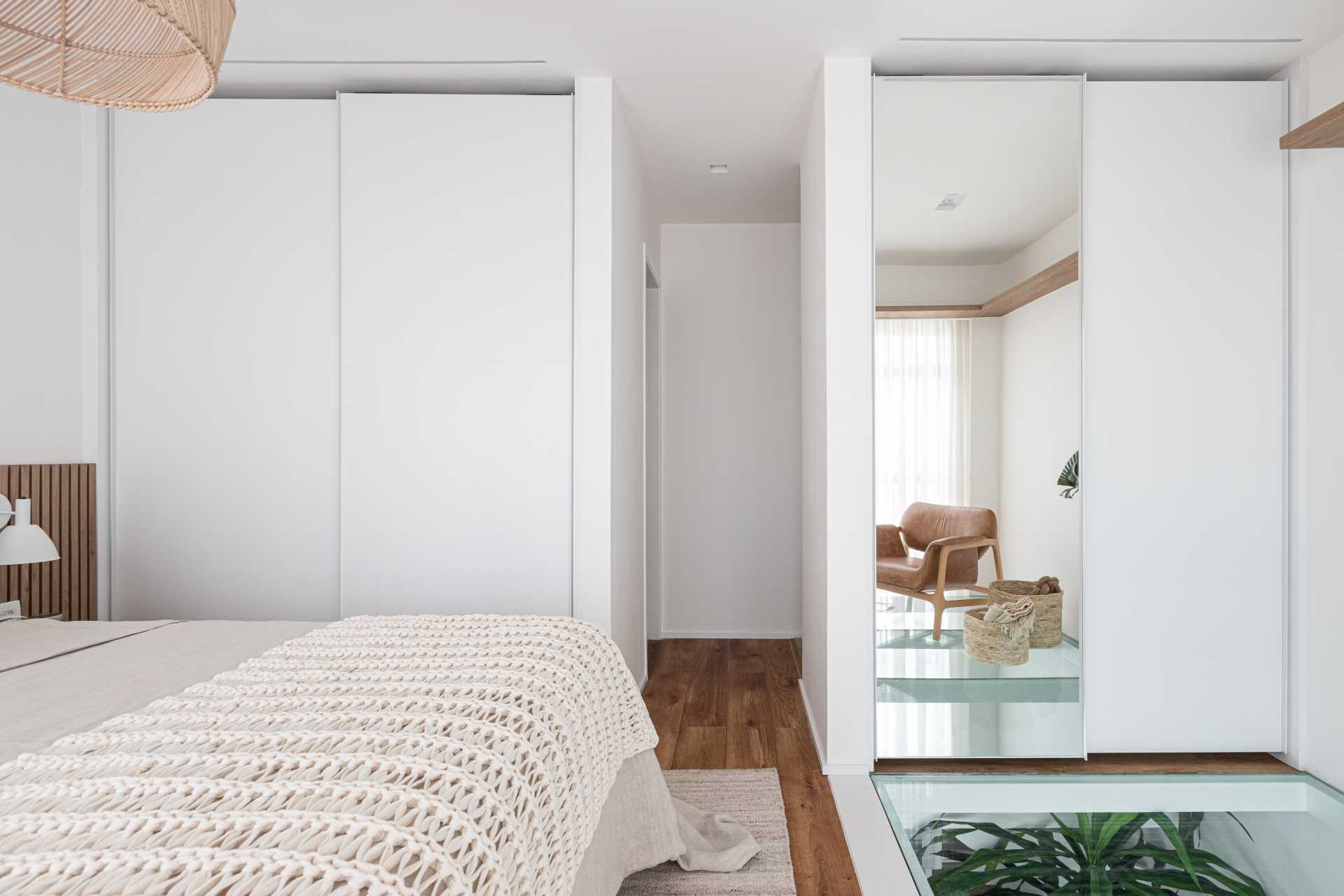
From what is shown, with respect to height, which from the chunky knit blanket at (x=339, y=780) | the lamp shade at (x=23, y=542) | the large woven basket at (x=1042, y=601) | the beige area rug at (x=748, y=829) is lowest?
the beige area rug at (x=748, y=829)

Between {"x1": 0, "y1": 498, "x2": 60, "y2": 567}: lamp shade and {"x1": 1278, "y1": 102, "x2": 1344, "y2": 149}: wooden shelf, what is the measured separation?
4.34 m

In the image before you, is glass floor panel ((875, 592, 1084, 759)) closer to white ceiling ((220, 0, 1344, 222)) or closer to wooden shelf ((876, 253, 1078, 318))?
wooden shelf ((876, 253, 1078, 318))

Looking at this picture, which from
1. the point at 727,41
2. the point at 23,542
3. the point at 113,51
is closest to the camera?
the point at 113,51

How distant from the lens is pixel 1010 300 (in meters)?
2.84

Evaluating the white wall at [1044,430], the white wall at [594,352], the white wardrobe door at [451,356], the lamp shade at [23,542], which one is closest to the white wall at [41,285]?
the lamp shade at [23,542]

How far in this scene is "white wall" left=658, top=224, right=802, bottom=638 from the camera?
188 inches

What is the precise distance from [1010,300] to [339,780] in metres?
2.76

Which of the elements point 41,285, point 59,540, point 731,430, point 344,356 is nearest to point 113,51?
point 344,356

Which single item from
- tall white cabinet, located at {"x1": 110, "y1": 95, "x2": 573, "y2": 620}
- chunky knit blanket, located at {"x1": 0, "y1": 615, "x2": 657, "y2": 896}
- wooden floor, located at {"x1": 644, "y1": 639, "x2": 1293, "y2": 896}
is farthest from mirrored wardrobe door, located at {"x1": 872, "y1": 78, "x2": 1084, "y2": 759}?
chunky knit blanket, located at {"x1": 0, "y1": 615, "x2": 657, "y2": 896}

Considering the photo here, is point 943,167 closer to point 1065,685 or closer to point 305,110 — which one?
point 1065,685

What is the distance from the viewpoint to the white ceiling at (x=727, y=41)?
244 centimetres

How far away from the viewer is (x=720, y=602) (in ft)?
15.7

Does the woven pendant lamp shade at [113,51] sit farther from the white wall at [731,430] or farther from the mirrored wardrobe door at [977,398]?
the white wall at [731,430]

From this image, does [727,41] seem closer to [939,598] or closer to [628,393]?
[628,393]
